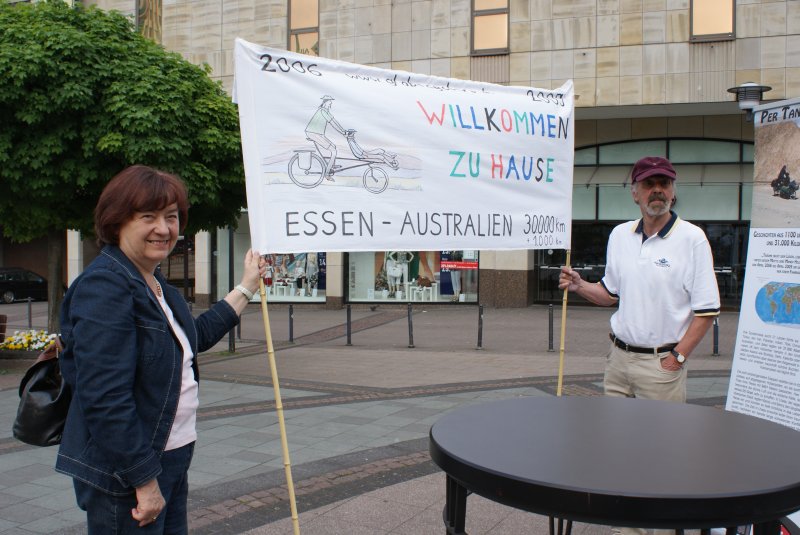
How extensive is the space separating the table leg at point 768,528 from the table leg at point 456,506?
926 mm

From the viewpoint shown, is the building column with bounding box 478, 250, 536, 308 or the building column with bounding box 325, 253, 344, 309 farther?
the building column with bounding box 325, 253, 344, 309

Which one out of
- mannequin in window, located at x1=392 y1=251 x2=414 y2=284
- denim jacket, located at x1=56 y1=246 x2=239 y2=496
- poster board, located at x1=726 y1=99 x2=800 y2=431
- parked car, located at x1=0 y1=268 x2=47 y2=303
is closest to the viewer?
denim jacket, located at x1=56 y1=246 x2=239 y2=496

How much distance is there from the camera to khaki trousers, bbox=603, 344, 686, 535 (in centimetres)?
384

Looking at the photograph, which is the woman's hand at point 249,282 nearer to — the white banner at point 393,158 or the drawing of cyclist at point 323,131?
the white banner at point 393,158

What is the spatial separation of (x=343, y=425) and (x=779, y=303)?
4260 millimetres

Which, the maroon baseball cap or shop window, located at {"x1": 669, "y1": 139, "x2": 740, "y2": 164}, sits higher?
shop window, located at {"x1": 669, "y1": 139, "x2": 740, "y2": 164}

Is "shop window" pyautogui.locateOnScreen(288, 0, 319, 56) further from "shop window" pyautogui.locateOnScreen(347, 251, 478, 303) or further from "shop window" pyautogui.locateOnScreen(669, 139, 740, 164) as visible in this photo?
"shop window" pyautogui.locateOnScreen(669, 139, 740, 164)

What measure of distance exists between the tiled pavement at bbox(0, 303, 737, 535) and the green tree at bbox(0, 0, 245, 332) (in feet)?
8.91

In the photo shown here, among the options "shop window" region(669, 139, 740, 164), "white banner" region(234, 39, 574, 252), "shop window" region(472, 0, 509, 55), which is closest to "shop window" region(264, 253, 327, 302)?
"shop window" region(472, 0, 509, 55)

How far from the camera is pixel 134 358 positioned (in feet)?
7.58

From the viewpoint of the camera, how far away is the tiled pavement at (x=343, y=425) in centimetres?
459

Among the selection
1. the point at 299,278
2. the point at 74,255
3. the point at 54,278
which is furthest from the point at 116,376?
the point at 74,255

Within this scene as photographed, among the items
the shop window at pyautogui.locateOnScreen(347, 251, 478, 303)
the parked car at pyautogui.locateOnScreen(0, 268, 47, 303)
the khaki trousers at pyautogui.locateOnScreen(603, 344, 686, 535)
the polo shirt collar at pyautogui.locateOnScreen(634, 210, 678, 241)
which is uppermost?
the polo shirt collar at pyautogui.locateOnScreen(634, 210, 678, 241)

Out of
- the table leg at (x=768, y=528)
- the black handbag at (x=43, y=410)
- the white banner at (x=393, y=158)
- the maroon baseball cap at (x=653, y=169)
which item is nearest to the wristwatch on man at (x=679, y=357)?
the maroon baseball cap at (x=653, y=169)
